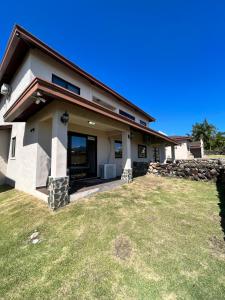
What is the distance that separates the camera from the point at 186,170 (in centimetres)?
987

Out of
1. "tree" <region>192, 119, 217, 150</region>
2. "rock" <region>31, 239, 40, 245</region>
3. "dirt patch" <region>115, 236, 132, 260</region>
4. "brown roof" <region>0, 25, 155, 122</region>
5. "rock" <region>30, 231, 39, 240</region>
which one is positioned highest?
"tree" <region>192, 119, 217, 150</region>

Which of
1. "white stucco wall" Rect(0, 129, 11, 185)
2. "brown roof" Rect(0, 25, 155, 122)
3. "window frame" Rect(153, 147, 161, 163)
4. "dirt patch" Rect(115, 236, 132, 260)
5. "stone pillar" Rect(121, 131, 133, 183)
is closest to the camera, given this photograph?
"dirt patch" Rect(115, 236, 132, 260)

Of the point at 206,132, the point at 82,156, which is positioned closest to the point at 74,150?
the point at 82,156

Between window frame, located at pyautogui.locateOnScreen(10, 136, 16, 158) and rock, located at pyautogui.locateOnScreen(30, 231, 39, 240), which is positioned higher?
window frame, located at pyautogui.locateOnScreen(10, 136, 16, 158)

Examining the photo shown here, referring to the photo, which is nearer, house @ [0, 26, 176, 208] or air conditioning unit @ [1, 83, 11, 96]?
house @ [0, 26, 176, 208]

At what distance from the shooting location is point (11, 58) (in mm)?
7492

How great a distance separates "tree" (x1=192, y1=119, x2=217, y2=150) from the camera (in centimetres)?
4916

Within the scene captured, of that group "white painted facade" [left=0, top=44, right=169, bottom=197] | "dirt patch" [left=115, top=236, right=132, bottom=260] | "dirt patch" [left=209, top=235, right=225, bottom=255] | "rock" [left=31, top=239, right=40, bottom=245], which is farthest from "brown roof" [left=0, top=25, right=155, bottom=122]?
"dirt patch" [left=209, top=235, right=225, bottom=255]

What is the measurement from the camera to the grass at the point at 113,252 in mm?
2088

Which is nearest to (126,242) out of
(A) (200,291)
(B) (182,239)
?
(B) (182,239)

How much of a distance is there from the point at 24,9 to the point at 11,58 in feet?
7.16

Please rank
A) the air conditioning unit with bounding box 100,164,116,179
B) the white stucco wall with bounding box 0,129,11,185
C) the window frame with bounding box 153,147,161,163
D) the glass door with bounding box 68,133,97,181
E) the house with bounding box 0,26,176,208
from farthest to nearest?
the window frame with bounding box 153,147,161,163 < the white stucco wall with bounding box 0,129,11,185 < the air conditioning unit with bounding box 100,164,116,179 < the glass door with bounding box 68,133,97,181 < the house with bounding box 0,26,176,208

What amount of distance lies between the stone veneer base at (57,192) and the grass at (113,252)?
25 cm

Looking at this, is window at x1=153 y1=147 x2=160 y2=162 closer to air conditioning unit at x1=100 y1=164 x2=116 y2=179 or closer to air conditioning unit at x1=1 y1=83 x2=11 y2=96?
air conditioning unit at x1=100 y1=164 x2=116 y2=179
